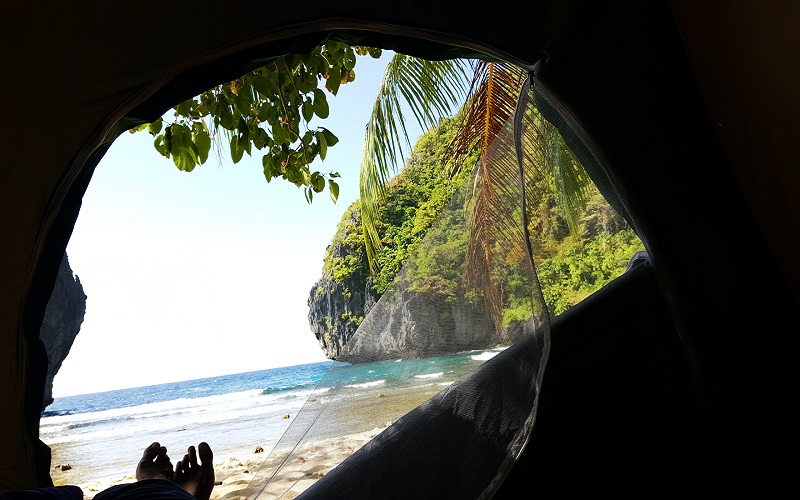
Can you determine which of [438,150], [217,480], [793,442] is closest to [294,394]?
[438,150]

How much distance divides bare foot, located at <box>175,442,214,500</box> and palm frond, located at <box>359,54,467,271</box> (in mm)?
2493

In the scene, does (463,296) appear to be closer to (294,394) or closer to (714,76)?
(714,76)

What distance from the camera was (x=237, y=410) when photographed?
656 inches

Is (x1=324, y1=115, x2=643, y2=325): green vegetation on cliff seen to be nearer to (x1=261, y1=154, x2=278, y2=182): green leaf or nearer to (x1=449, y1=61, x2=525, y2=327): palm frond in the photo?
(x1=449, y1=61, x2=525, y2=327): palm frond

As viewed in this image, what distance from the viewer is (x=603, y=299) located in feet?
5.99

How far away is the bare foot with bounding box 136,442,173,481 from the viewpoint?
7.04 feet

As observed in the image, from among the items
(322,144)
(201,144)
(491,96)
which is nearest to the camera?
(201,144)

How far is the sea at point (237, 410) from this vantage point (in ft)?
5.24

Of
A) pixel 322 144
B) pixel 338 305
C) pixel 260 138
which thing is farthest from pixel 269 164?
pixel 338 305

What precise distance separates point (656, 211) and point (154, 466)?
6.23ft

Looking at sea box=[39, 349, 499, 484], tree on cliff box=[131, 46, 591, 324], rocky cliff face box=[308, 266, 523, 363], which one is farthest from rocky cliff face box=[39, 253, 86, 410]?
rocky cliff face box=[308, 266, 523, 363]

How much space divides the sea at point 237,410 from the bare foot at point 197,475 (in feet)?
1.31

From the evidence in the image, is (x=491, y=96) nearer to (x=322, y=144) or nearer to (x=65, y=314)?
(x=322, y=144)

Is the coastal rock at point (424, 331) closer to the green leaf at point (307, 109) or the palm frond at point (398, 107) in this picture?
the green leaf at point (307, 109)
